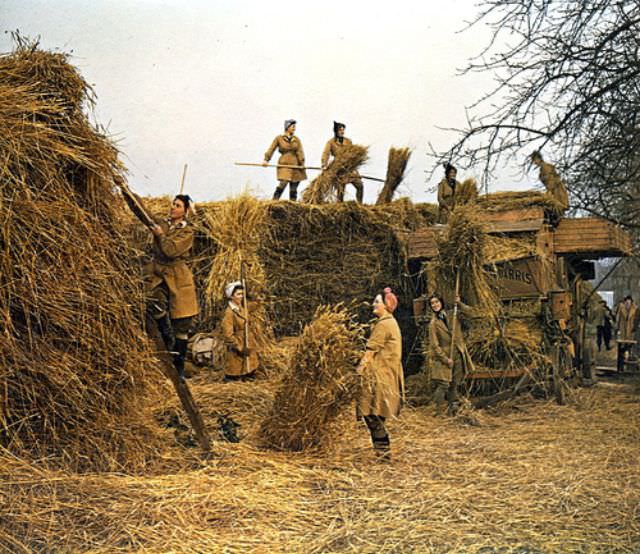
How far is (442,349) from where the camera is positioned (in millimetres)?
10234

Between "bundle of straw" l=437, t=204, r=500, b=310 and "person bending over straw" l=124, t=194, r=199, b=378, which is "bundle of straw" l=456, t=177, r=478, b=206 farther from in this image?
"person bending over straw" l=124, t=194, r=199, b=378

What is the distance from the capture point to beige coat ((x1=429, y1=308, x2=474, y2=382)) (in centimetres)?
1008

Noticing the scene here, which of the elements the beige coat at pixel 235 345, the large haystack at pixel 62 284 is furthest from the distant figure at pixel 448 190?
the large haystack at pixel 62 284

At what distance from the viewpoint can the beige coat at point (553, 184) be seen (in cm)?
1101

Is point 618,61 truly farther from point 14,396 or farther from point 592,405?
point 14,396

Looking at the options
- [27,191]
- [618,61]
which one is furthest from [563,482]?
[27,191]

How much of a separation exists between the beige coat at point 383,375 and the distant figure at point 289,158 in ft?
22.1

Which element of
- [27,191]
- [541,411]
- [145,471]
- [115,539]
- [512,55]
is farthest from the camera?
[541,411]

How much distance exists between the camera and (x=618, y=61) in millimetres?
8016

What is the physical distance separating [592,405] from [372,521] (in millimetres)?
6030

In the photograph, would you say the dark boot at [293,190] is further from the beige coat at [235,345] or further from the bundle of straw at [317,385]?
the bundle of straw at [317,385]

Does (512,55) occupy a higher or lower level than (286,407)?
higher

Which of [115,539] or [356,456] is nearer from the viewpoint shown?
[115,539]

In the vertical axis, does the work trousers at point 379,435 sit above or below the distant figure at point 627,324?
below
